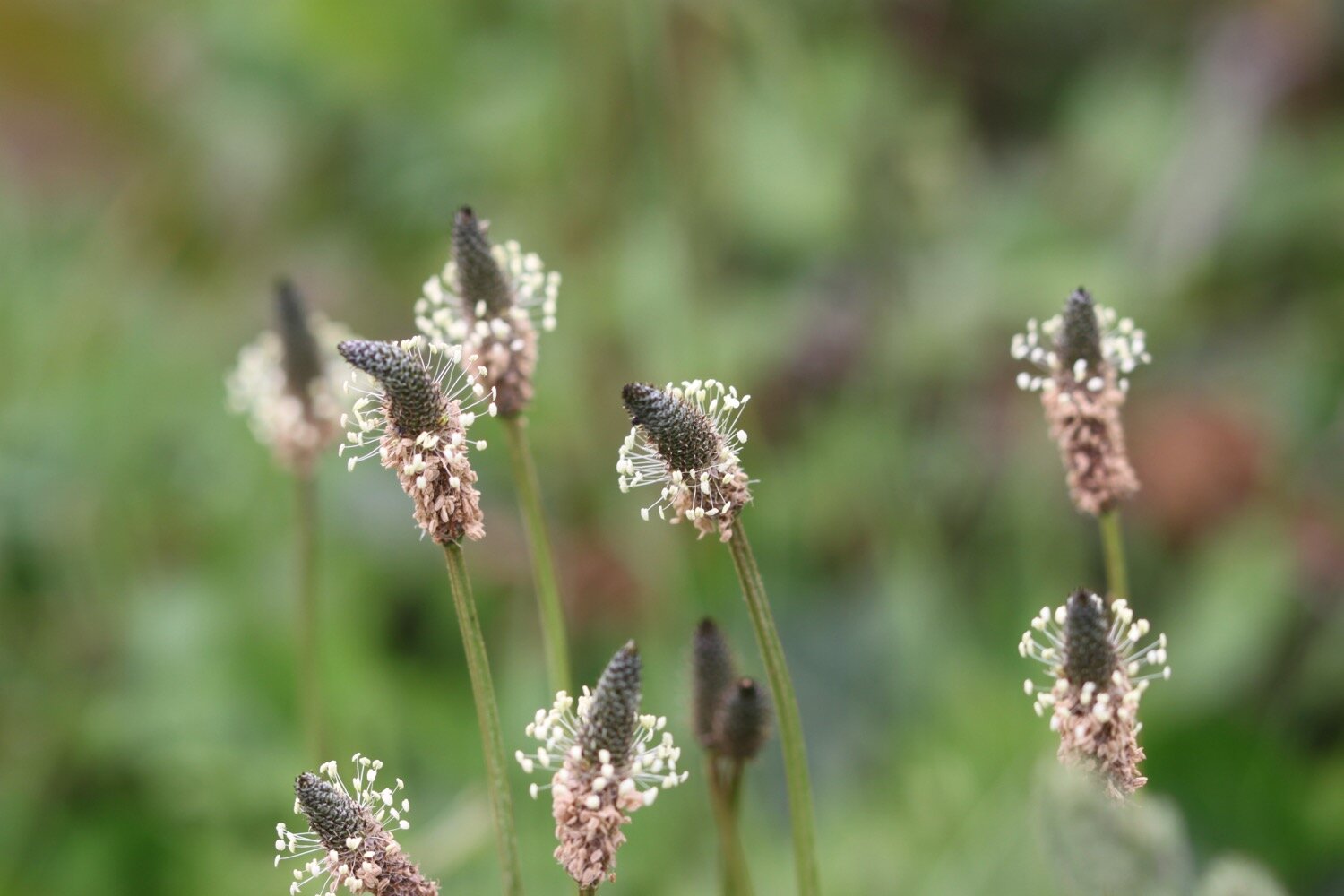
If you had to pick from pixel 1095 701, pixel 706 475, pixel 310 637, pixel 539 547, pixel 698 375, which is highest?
pixel 698 375

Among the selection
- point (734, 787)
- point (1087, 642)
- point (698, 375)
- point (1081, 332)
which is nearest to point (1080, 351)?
point (1081, 332)

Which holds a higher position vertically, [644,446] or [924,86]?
[924,86]

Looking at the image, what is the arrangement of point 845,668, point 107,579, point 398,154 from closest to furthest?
1. point 845,668
2. point 107,579
3. point 398,154

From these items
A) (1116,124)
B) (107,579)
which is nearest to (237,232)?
(107,579)

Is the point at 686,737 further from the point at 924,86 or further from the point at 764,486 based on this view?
the point at 924,86

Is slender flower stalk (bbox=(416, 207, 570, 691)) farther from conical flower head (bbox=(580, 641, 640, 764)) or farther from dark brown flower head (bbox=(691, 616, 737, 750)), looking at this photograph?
conical flower head (bbox=(580, 641, 640, 764))

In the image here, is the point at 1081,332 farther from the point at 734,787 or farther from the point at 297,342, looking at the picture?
the point at 297,342

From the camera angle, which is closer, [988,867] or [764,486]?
[988,867]
